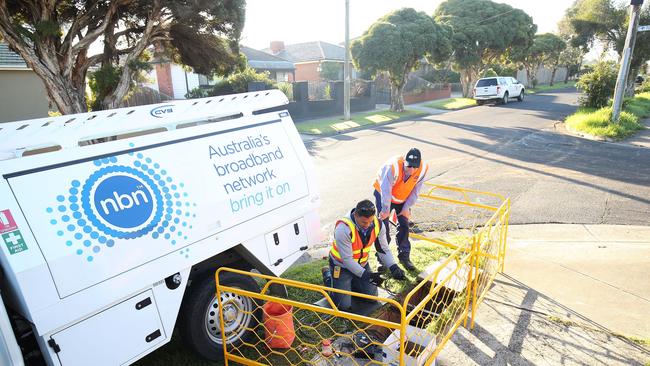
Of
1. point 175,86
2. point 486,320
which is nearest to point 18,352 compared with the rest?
point 486,320

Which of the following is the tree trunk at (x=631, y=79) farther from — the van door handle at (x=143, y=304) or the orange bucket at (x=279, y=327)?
the van door handle at (x=143, y=304)

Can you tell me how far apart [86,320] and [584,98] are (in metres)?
24.3

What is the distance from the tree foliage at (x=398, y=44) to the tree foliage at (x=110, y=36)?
35.3ft

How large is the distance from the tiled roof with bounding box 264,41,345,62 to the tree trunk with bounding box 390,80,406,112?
60.6ft

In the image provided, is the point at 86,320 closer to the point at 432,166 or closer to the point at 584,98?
the point at 432,166

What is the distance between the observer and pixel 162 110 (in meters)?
3.93

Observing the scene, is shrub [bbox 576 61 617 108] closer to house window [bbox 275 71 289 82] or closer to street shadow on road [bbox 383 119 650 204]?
street shadow on road [bbox 383 119 650 204]

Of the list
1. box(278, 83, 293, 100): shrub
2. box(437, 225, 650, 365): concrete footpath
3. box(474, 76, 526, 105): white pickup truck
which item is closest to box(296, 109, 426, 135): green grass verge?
box(278, 83, 293, 100): shrub

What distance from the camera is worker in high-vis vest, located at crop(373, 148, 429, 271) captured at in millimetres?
5508

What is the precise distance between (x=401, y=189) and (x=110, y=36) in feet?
38.1

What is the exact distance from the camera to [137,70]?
42.4 feet

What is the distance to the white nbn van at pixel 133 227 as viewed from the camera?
268 cm

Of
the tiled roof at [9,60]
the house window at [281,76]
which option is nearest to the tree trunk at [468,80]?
the house window at [281,76]

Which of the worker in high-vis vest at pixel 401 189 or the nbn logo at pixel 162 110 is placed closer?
the nbn logo at pixel 162 110
